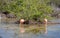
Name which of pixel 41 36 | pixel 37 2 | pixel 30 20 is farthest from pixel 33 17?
pixel 41 36

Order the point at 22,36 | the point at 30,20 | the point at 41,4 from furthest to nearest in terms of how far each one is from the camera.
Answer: the point at 41,4 → the point at 30,20 → the point at 22,36

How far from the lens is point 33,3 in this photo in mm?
25641

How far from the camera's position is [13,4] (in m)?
25.9

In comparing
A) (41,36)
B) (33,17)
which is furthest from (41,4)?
(41,36)

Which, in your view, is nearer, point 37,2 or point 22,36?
point 22,36

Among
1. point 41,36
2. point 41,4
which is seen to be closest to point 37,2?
point 41,4

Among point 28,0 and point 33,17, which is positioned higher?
point 28,0

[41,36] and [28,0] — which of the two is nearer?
[41,36]

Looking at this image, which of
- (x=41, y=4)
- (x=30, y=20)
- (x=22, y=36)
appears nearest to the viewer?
(x=22, y=36)

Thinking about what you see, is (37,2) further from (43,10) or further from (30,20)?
(30,20)

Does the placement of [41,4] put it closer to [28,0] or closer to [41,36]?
[28,0]

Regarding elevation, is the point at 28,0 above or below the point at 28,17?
above

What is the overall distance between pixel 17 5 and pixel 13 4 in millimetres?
647

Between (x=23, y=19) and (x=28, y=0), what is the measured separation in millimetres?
2253
